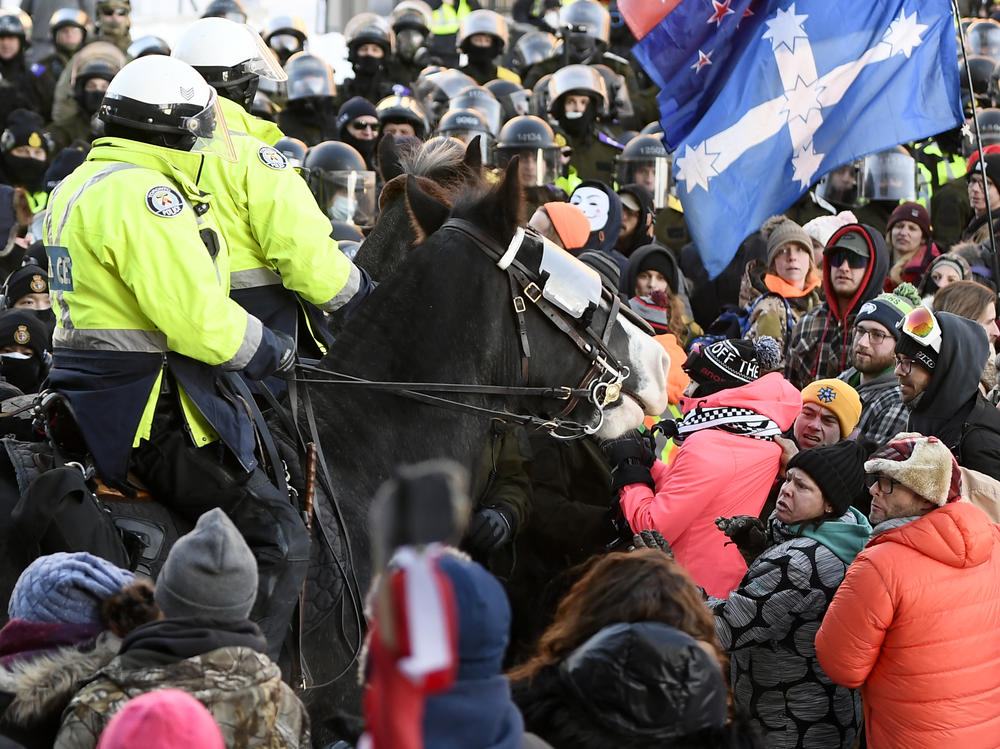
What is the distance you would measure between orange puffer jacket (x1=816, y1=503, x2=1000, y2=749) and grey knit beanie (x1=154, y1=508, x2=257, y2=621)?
2100 millimetres

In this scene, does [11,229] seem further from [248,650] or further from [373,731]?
[373,731]

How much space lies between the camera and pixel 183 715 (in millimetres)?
2326

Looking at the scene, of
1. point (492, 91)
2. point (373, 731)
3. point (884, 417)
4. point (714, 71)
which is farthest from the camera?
point (492, 91)

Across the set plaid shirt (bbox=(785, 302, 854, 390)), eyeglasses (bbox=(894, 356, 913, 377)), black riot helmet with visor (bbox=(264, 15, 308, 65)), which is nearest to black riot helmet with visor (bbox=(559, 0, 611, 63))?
black riot helmet with visor (bbox=(264, 15, 308, 65))

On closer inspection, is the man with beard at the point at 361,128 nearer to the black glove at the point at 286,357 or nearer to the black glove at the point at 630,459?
the black glove at the point at 630,459

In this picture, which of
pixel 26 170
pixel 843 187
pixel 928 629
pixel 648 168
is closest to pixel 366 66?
pixel 26 170

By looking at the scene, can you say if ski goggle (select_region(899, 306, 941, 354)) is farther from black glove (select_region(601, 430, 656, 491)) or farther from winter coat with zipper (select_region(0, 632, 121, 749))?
winter coat with zipper (select_region(0, 632, 121, 749))

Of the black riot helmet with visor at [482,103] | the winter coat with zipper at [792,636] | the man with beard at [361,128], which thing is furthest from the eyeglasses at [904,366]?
the black riot helmet with visor at [482,103]

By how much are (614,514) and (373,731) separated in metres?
4.60

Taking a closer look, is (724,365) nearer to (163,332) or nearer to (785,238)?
(785,238)

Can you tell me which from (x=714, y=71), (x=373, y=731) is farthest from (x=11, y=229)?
(x=373, y=731)

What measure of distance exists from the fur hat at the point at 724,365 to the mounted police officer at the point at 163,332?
8.48ft

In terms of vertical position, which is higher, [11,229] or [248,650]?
Result: [248,650]

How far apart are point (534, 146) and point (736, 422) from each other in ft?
24.2
